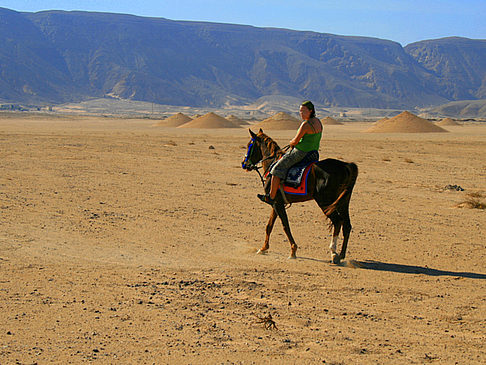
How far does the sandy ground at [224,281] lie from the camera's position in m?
5.58

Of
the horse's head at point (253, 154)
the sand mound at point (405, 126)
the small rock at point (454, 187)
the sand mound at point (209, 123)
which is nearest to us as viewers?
the horse's head at point (253, 154)

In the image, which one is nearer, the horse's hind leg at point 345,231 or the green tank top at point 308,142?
the green tank top at point 308,142

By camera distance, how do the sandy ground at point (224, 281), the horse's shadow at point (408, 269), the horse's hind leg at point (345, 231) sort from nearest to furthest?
the sandy ground at point (224, 281) < the horse's shadow at point (408, 269) < the horse's hind leg at point (345, 231)

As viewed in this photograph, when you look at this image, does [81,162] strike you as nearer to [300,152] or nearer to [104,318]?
[300,152]

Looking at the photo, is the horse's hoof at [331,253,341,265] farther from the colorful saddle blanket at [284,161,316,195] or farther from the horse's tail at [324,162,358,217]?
the colorful saddle blanket at [284,161,316,195]

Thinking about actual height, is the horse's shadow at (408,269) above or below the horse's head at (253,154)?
below

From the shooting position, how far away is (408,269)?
8.90 meters

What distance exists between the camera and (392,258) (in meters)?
9.67

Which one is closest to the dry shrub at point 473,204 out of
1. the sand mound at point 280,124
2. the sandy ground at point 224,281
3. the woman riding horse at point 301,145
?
the sandy ground at point 224,281

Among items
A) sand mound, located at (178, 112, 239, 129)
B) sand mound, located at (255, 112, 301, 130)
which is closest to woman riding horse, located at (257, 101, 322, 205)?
sand mound, located at (255, 112, 301, 130)

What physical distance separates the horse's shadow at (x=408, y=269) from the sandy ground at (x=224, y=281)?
0.03 m

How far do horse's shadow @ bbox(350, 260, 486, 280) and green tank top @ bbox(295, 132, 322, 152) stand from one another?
188 centimetres

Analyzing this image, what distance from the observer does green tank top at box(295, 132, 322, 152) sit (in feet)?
28.4

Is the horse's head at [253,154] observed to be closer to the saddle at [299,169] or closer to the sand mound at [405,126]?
the saddle at [299,169]
